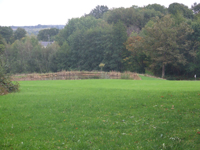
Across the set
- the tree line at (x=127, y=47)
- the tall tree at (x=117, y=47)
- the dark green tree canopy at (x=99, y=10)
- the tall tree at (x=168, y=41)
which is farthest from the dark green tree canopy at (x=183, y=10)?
the dark green tree canopy at (x=99, y=10)

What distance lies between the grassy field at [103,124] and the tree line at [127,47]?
31012 millimetres

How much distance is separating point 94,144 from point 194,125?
12.2 ft

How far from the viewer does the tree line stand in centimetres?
3972

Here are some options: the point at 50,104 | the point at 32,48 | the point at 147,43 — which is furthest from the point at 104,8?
the point at 50,104

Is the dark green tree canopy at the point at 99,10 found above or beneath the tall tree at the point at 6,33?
above

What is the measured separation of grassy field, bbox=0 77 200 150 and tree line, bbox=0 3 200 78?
31.0 meters

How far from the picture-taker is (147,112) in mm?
8844

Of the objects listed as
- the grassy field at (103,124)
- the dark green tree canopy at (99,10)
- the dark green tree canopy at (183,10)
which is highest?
the dark green tree canopy at (99,10)

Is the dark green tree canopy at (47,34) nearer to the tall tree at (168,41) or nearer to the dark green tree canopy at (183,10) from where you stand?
the dark green tree canopy at (183,10)

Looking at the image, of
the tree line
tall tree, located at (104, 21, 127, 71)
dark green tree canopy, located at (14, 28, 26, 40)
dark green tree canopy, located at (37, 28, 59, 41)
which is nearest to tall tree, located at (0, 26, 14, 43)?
the tree line

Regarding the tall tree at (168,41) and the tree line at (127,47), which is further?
the tree line at (127,47)

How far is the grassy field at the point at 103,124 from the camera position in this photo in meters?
5.93

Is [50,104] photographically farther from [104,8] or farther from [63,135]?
[104,8]

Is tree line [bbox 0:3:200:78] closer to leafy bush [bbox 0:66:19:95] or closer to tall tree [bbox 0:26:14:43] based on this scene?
tall tree [bbox 0:26:14:43]
